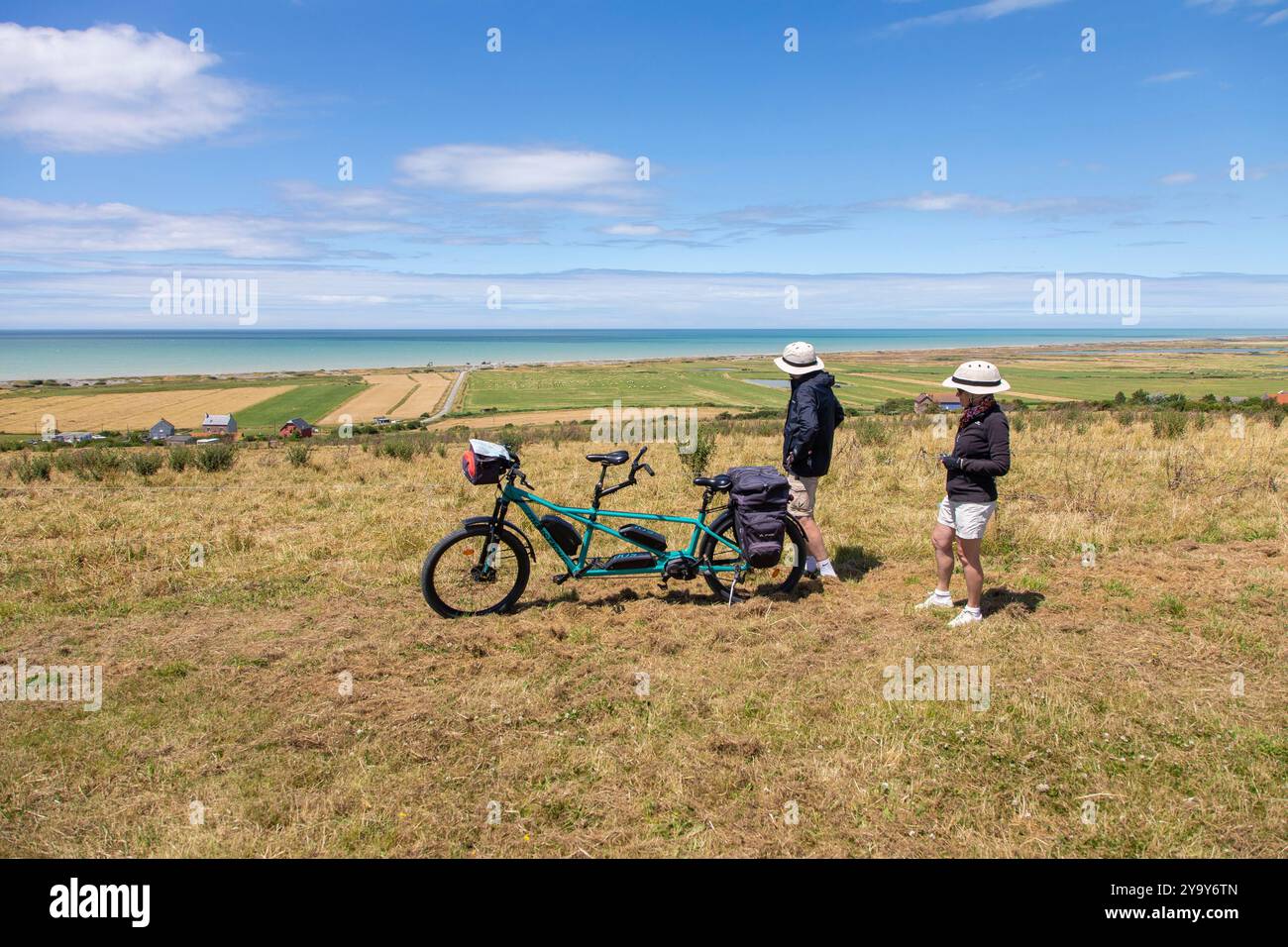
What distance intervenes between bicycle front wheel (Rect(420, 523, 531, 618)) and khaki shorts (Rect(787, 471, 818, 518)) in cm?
265

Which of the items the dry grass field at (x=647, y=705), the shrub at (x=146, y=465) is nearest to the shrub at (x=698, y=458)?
the dry grass field at (x=647, y=705)

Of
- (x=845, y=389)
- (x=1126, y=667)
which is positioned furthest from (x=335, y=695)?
(x=845, y=389)

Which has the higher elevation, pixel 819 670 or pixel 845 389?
pixel 845 389

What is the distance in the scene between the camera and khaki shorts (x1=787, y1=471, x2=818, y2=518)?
288 inches

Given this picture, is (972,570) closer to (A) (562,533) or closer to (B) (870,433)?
(A) (562,533)

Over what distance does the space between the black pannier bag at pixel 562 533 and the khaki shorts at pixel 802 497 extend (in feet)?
7.06

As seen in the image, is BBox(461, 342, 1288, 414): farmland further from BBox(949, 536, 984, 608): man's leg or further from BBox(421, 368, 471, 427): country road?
BBox(949, 536, 984, 608): man's leg

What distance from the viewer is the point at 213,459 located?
15.5 metres

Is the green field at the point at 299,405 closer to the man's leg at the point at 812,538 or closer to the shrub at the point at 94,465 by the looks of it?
the shrub at the point at 94,465

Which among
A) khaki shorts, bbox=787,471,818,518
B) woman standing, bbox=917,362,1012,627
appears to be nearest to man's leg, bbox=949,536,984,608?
woman standing, bbox=917,362,1012,627

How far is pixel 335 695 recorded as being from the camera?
504 centimetres
